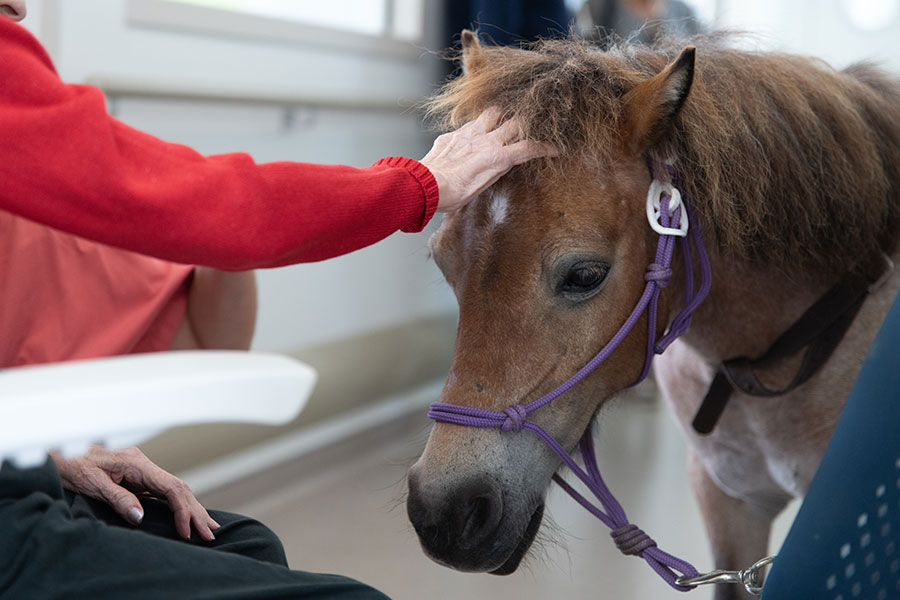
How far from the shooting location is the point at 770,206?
3.22 feet

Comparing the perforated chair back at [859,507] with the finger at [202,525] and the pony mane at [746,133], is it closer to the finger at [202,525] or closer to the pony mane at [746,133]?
the pony mane at [746,133]

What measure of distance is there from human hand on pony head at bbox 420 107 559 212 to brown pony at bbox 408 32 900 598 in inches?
0.7

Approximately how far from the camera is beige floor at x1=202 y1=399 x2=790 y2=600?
5.98 ft

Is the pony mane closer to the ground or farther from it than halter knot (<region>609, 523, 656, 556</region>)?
→ farther from it

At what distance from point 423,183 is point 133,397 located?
0.40 metres

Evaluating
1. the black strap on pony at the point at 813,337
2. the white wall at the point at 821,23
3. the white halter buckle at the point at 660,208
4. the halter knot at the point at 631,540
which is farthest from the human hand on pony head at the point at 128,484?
the white wall at the point at 821,23

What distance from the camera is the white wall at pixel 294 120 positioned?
5.94ft

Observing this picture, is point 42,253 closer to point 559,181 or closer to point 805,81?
point 559,181

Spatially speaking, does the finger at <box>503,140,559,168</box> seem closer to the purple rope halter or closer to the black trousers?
the purple rope halter

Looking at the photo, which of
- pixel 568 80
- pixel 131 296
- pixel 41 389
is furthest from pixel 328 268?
pixel 41 389

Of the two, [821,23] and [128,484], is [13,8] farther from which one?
[821,23]

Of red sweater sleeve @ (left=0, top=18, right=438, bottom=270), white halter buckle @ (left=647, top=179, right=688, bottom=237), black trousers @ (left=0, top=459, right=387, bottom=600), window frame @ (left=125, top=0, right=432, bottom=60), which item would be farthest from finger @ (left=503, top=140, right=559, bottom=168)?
window frame @ (left=125, top=0, right=432, bottom=60)

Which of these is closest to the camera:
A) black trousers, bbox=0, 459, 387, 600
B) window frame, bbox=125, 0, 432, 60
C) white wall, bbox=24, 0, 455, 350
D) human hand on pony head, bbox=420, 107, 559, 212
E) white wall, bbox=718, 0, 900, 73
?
black trousers, bbox=0, 459, 387, 600

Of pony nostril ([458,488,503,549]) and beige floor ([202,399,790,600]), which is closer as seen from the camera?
pony nostril ([458,488,503,549])
